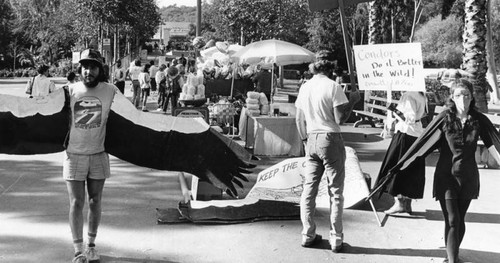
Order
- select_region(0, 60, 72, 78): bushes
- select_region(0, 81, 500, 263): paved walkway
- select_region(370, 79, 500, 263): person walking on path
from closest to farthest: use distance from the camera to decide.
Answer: select_region(370, 79, 500, 263): person walking on path, select_region(0, 81, 500, 263): paved walkway, select_region(0, 60, 72, 78): bushes

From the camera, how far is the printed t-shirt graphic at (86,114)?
4730 millimetres

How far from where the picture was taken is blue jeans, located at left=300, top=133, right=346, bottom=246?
540 cm

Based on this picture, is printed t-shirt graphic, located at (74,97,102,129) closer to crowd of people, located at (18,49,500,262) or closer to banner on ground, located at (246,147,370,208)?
crowd of people, located at (18,49,500,262)

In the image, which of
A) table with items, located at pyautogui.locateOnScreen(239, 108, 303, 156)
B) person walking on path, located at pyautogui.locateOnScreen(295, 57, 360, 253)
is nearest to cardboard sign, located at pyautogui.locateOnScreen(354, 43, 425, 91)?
person walking on path, located at pyautogui.locateOnScreen(295, 57, 360, 253)

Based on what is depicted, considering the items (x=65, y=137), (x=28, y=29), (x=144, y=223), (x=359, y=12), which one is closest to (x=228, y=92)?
(x=144, y=223)

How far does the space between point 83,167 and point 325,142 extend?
2.14m

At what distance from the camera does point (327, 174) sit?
5.46m

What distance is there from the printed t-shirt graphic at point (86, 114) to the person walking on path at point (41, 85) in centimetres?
749

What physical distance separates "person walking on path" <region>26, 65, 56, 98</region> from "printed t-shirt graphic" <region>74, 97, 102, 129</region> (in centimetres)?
749

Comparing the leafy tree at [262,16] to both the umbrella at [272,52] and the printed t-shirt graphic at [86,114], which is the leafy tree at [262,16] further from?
the printed t-shirt graphic at [86,114]

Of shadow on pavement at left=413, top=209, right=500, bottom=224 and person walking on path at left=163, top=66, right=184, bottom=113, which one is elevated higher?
person walking on path at left=163, top=66, right=184, bottom=113

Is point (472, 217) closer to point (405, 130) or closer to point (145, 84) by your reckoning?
point (405, 130)

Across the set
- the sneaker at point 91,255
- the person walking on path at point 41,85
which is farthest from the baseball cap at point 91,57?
the person walking on path at point 41,85

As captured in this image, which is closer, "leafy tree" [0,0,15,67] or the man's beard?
the man's beard
